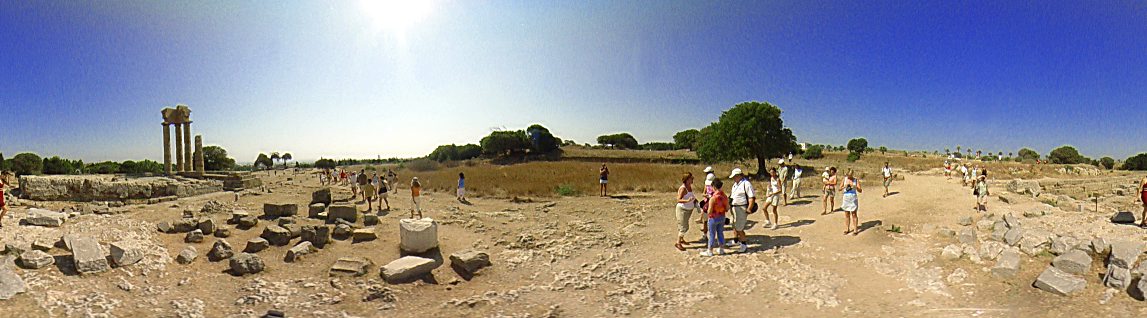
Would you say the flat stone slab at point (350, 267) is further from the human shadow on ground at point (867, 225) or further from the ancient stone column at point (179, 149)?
the ancient stone column at point (179, 149)

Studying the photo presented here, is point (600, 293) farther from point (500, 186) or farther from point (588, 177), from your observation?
point (588, 177)

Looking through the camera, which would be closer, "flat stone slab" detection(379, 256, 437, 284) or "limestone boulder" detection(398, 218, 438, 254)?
"flat stone slab" detection(379, 256, 437, 284)

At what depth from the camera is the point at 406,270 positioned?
8344 millimetres

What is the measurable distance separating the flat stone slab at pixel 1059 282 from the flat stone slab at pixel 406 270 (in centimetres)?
938

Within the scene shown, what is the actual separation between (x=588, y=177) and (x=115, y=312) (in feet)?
73.3

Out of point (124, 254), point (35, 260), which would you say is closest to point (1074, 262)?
point (124, 254)

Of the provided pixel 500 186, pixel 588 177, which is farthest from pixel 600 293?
pixel 588 177

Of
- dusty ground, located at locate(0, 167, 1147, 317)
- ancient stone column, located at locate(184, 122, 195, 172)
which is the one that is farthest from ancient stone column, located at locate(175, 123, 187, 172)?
dusty ground, located at locate(0, 167, 1147, 317)

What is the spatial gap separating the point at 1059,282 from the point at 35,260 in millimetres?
15050

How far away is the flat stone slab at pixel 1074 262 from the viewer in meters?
7.16

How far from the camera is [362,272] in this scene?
8625 mm

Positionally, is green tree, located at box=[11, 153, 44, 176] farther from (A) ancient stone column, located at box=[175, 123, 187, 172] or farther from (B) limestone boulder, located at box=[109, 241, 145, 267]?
(B) limestone boulder, located at box=[109, 241, 145, 267]

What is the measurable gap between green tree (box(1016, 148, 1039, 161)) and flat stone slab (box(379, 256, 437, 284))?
55.2m

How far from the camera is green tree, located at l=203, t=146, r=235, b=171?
4491cm
